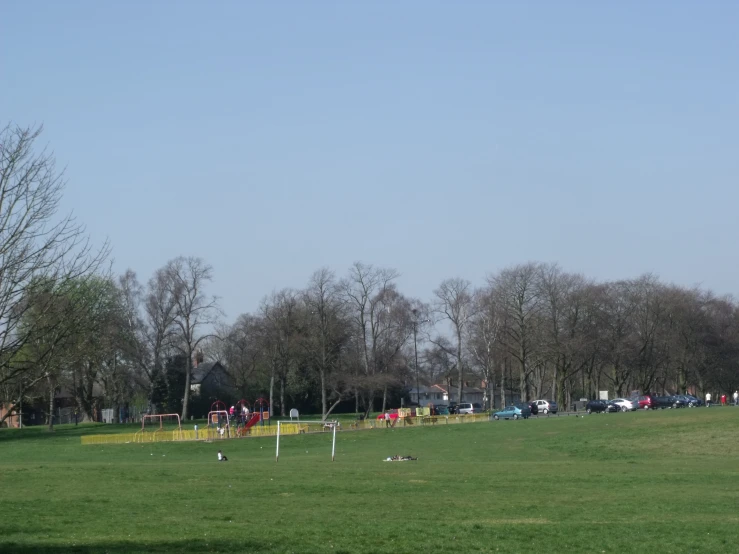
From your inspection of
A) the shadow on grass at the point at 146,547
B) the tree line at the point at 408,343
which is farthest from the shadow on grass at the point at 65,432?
the shadow on grass at the point at 146,547

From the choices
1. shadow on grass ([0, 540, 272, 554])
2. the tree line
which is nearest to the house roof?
the tree line

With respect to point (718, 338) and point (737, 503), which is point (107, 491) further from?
point (718, 338)

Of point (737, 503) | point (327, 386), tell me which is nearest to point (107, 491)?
→ point (737, 503)

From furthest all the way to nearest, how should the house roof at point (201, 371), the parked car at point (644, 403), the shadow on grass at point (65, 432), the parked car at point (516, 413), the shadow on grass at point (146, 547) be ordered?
the house roof at point (201, 371)
the parked car at point (644, 403)
the parked car at point (516, 413)
the shadow on grass at point (65, 432)
the shadow on grass at point (146, 547)

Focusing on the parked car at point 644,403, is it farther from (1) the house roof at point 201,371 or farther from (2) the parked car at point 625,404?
(1) the house roof at point 201,371

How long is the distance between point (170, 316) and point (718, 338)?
64715 mm

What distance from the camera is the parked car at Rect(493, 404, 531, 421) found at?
81438 mm

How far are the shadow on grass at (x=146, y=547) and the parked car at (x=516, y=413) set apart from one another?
6802cm

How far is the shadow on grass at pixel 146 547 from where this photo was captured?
47.4ft

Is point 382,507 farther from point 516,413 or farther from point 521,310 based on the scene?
point 521,310

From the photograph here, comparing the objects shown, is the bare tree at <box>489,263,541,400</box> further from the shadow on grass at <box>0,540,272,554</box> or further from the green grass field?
the shadow on grass at <box>0,540,272,554</box>

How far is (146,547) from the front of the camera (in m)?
14.8

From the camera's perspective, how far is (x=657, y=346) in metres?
108

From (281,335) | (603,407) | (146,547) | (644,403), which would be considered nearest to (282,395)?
(281,335)
